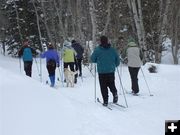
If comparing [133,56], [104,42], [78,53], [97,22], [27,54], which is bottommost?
[78,53]

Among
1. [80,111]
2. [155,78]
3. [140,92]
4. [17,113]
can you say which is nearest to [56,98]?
[80,111]

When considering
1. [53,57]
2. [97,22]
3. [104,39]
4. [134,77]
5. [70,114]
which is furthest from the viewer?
[97,22]

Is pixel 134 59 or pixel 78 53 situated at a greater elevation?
pixel 134 59

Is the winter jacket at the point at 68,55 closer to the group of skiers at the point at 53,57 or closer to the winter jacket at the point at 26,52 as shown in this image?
the group of skiers at the point at 53,57

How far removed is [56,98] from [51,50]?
660cm

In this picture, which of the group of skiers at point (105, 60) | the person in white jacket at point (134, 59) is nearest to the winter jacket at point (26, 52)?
the group of skiers at point (105, 60)

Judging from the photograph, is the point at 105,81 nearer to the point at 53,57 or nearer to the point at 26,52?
the point at 53,57

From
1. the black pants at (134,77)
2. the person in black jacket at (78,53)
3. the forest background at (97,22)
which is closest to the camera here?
the black pants at (134,77)

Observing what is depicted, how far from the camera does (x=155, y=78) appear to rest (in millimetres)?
18828

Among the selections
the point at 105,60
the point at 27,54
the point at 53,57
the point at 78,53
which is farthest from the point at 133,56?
the point at 78,53

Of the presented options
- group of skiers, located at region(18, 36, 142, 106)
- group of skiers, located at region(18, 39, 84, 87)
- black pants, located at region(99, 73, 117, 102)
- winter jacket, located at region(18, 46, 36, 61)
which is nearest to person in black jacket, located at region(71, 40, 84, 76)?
group of skiers, located at region(18, 36, 142, 106)

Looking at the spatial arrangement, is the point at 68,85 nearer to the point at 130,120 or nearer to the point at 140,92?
the point at 140,92

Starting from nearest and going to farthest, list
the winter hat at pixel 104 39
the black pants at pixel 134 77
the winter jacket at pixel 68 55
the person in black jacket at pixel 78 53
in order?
the winter hat at pixel 104 39
the black pants at pixel 134 77
the winter jacket at pixel 68 55
the person in black jacket at pixel 78 53

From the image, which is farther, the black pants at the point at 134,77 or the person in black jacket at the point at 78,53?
the person in black jacket at the point at 78,53
